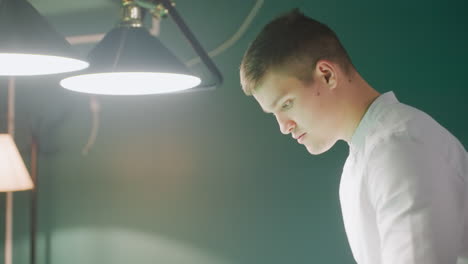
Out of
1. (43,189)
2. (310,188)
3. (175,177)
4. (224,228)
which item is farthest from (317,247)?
(43,189)

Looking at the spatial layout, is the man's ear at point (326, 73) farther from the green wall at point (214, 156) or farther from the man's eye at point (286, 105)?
the green wall at point (214, 156)

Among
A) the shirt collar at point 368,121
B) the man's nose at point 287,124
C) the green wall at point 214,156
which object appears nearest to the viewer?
the shirt collar at point 368,121

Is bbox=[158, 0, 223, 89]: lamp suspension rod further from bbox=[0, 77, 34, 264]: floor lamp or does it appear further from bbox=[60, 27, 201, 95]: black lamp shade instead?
bbox=[0, 77, 34, 264]: floor lamp

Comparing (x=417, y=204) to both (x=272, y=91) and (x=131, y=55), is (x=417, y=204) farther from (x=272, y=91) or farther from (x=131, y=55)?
(x=131, y=55)

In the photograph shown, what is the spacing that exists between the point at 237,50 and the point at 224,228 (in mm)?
726

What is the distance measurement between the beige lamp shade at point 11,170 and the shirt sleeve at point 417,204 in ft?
5.11

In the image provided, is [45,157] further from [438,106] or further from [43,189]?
[438,106]

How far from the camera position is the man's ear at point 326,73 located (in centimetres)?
115

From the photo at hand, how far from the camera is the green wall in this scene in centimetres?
184

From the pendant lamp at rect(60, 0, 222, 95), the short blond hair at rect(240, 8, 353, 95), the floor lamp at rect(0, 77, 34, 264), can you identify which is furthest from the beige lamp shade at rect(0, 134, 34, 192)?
the short blond hair at rect(240, 8, 353, 95)

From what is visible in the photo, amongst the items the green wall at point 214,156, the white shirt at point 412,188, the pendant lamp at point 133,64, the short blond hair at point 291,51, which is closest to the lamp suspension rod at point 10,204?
the green wall at point 214,156

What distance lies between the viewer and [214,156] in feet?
6.95

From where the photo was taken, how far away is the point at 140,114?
A: 2221mm

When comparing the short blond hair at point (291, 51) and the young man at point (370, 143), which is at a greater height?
the short blond hair at point (291, 51)
